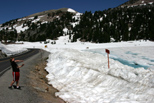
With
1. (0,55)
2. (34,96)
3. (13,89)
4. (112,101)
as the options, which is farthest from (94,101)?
(0,55)

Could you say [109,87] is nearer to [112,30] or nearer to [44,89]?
[44,89]

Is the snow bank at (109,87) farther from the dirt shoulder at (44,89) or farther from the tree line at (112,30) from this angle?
the tree line at (112,30)

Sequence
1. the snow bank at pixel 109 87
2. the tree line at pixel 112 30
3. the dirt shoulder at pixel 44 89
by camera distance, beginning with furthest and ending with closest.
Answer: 1. the tree line at pixel 112 30
2. the snow bank at pixel 109 87
3. the dirt shoulder at pixel 44 89

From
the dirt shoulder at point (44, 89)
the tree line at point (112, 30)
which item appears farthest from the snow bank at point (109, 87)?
the tree line at point (112, 30)

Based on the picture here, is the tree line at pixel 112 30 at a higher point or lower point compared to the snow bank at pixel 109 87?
higher

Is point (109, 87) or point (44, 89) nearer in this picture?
point (44, 89)

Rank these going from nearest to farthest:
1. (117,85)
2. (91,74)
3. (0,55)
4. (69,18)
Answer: (117,85)
(91,74)
(0,55)
(69,18)

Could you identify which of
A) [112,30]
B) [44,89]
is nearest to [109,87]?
[44,89]

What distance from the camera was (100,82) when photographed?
8.89m

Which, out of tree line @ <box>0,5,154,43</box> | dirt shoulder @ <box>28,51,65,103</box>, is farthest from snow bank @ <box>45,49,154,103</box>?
tree line @ <box>0,5,154,43</box>

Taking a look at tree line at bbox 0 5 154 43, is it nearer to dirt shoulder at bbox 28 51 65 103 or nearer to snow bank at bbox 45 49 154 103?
snow bank at bbox 45 49 154 103

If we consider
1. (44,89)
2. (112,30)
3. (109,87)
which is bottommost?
(109,87)

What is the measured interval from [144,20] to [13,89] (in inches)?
A: 4528

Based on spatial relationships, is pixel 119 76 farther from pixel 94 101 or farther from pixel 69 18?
pixel 69 18
